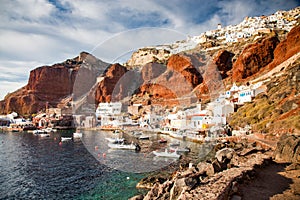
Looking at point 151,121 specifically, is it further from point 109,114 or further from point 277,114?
point 277,114

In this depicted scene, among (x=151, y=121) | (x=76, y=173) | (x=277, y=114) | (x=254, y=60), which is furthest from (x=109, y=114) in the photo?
(x=277, y=114)

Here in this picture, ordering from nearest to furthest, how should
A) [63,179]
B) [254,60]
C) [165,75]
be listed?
[63,179] < [254,60] < [165,75]

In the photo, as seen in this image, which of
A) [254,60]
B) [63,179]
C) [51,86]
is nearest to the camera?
[63,179]

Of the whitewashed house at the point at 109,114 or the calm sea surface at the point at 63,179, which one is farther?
the whitewashed house at the point at 109,114

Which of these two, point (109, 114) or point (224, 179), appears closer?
point (224, 179)

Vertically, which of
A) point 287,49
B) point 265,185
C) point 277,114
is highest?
point 287,49

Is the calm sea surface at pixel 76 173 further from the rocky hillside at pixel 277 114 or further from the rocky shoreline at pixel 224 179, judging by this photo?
the rocky hillside at pixel 277 114

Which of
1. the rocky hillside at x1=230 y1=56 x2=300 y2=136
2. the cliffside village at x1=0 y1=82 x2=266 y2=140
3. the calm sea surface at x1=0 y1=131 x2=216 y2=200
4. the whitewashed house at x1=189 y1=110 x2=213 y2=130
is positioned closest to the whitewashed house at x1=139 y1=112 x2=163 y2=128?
the cliffside village at x1=0 y1=82 x2=266 y2=140

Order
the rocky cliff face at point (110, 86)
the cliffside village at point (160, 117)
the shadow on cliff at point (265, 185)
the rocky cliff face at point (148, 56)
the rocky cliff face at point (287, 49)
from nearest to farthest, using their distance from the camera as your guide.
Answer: the shadow on cliff at point (265, 185), the cliffside village at point (160, 117), the rocky cliff face at point (287, 49), the rocky cliff face at point (110, 86), the rocky cliff face at point (148, 56)

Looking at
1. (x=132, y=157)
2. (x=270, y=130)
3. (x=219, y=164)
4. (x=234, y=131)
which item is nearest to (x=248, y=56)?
(x=234, y=131)

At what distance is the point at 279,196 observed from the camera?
6.54m

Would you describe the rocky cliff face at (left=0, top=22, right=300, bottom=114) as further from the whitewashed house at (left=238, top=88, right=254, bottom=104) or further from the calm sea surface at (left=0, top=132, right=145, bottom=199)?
the calm sea surface at (left=0, top=132, right=145, bottom=199)

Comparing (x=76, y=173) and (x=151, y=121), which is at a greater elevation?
(x=151, y=121)

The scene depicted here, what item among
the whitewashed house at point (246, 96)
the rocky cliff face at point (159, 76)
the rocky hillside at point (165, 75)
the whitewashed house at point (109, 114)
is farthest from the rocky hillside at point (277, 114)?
the whitewashed house at point (109, 114)
